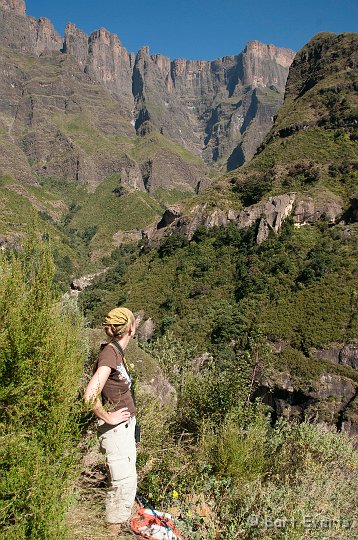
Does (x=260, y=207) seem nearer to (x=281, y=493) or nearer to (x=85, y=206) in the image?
(x=281, y=493)

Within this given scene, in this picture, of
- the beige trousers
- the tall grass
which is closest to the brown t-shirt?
the beige trousers

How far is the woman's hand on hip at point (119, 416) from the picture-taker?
292 cm

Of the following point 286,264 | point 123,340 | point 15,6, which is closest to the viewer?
point 123,340

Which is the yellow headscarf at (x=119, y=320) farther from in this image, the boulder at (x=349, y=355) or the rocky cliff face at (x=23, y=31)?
the rocky cliff face at (x=23, y=31)

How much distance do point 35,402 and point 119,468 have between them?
858mm

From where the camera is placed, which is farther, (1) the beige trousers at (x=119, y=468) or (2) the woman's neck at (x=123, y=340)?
(2) the woman's neck at (x=123, y=340)

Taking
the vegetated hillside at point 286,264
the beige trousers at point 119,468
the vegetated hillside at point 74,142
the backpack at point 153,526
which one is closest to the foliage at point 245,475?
the backpack at point 153,526

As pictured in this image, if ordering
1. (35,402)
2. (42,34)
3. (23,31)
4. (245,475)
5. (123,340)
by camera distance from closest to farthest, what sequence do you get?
(35,402) → (123,340) → (245,475) → (23,31) → (42,34)

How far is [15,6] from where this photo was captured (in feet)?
573

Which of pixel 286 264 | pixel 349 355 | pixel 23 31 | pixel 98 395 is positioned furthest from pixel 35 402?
pixel 23 31

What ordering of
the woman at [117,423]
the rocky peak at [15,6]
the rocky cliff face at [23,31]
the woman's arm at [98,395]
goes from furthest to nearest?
the rocky peak at [15,6]
the rocky cliff face at [23,31]
the woman at [117,423]
the woman's arm at [98,395]

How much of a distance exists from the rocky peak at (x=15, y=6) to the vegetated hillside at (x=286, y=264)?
562ft

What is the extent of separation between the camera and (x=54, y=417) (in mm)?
2699

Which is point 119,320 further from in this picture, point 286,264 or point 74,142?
point 74,142
